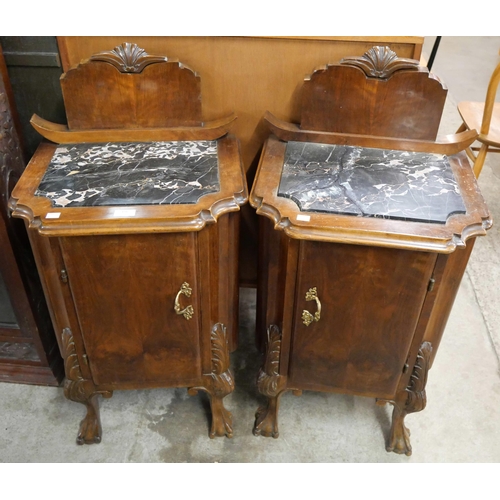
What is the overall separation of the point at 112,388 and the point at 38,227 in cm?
53

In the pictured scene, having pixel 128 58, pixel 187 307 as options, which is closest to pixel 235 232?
pixel 187 307

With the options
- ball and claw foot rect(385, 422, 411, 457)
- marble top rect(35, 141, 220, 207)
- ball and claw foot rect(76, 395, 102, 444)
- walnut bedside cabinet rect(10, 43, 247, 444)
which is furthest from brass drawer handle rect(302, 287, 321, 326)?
ball and claw foot rect(76, 395, 102, 444)

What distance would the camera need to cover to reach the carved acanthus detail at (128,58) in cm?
127

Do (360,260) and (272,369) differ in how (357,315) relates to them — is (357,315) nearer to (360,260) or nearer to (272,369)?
(360,260)

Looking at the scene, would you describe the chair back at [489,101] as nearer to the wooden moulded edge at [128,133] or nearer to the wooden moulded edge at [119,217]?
the wooden moulded edge at [128,133]

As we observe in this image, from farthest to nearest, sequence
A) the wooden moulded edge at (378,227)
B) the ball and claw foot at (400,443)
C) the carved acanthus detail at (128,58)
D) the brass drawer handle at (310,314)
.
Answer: the ball and claw foot at (400,443)
the carved acanthus detail at (128,58)
the brass drawer handle at (310,314)
the wooden moulded edge at (378,227)

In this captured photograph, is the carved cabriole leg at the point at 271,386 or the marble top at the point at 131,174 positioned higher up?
the marble top at the point at 131,174

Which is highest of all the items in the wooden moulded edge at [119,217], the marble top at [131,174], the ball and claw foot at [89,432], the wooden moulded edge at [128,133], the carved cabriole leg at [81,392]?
the wooden moulded edge at [128,133]

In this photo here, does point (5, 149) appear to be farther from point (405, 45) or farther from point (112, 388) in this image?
point (405, 45)

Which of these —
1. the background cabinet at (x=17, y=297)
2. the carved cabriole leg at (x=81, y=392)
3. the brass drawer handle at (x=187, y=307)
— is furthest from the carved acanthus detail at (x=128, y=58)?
the carved cabriole leg at (x=81, y=392)

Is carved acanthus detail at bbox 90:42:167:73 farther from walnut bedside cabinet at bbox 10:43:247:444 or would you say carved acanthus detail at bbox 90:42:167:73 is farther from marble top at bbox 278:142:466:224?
marble top at bbox 278:142:466:224

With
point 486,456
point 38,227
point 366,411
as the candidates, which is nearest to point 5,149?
point 38,227

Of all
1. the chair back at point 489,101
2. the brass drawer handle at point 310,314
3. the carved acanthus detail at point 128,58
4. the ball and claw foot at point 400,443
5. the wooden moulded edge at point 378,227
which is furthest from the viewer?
the chair back at point 489,101

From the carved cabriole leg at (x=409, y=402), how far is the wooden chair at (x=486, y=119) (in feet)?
3.75
